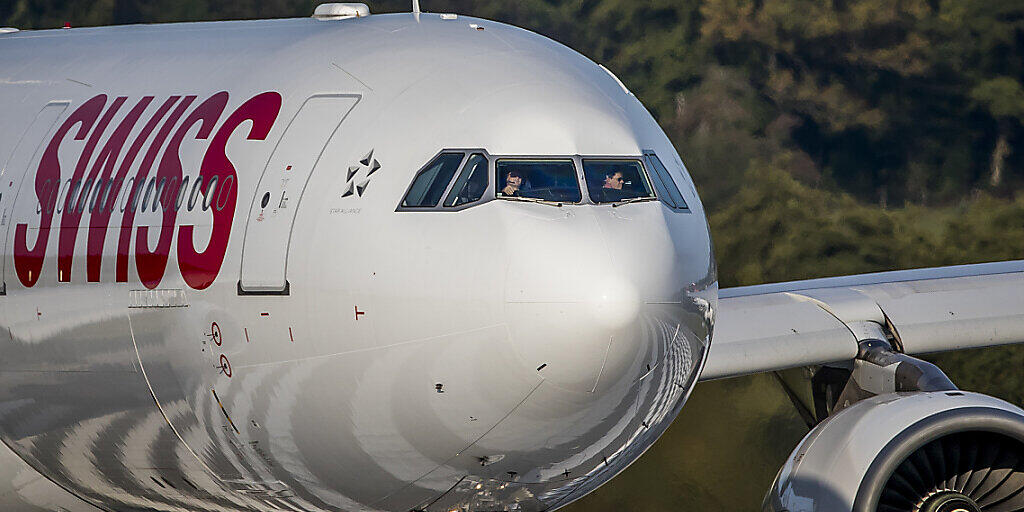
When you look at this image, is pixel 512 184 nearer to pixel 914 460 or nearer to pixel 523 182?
pixel 523 182

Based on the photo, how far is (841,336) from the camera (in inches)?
454

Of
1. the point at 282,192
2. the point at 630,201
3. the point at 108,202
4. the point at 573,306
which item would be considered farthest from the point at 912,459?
the point at 108,202

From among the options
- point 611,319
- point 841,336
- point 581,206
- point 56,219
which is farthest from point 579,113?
point 841,336

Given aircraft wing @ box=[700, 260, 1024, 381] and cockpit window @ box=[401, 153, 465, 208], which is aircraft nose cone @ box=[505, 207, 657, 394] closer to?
cockpit window @ box=[401, 153, 465, 208]

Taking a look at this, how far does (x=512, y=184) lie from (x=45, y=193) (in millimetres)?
3440

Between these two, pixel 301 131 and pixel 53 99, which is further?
pixel 53 99

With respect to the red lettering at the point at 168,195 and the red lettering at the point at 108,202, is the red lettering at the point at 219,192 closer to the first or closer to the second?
the red lettering at the point at 168,195

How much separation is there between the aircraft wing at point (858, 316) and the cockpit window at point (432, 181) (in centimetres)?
413

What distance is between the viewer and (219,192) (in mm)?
8422

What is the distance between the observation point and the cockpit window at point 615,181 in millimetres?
7633

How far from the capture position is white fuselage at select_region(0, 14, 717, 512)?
7312 millimetres

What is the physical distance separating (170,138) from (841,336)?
198 inches

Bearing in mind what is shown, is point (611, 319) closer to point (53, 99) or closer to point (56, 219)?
point (56, 219)

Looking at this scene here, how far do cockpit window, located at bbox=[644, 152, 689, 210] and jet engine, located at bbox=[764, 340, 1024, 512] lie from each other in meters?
2.33
